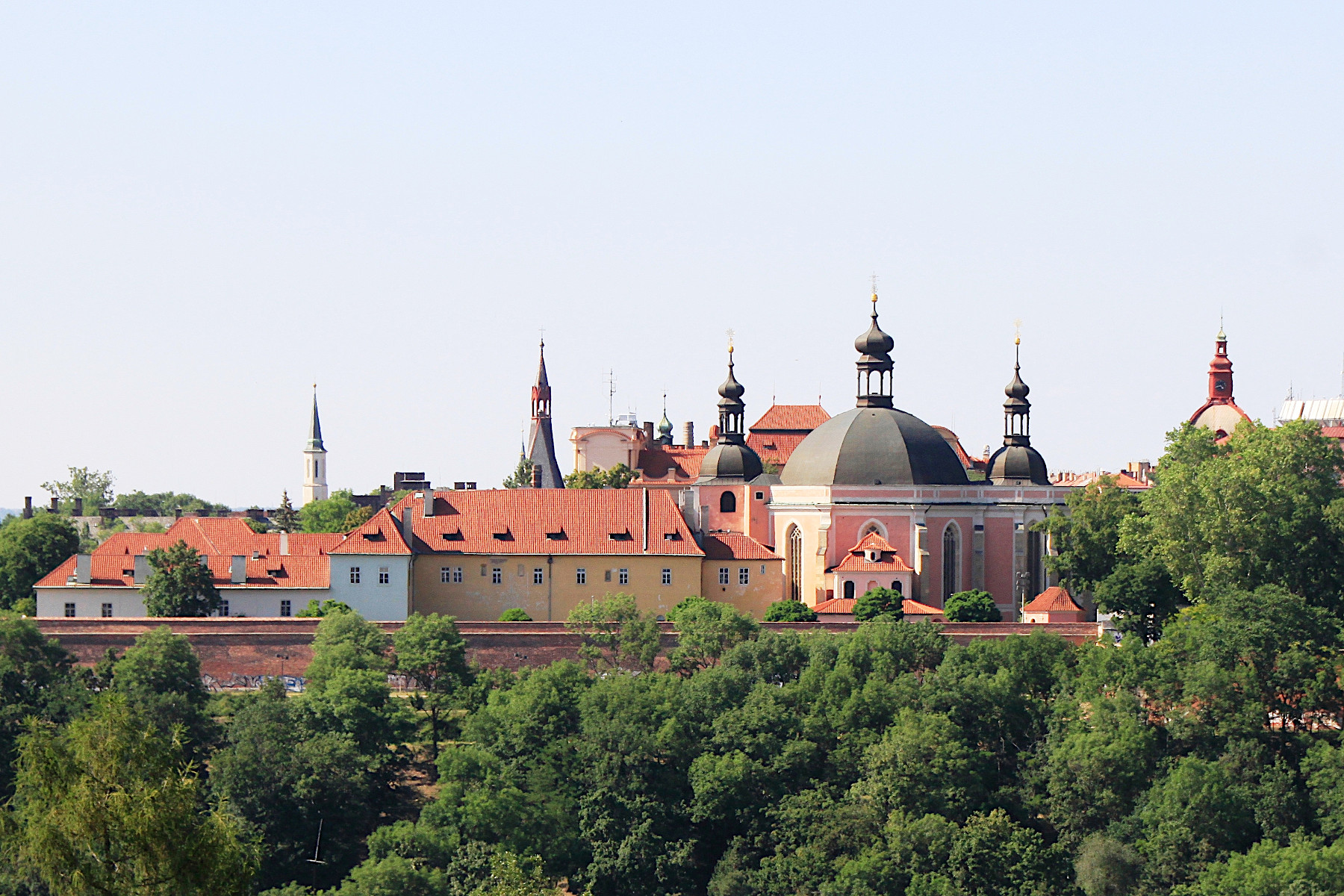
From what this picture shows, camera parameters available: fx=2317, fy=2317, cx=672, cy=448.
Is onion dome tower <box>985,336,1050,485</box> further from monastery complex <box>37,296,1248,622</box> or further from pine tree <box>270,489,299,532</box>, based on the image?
pine tree <box>270,489,299,532</box>

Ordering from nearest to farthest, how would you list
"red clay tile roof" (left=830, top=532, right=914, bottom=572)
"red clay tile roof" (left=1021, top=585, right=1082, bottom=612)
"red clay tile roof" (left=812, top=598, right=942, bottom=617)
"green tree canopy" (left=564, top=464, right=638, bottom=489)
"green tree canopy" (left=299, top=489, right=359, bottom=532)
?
"red clay tile roof" (left=812, top=598, right=942, bottom=617)
"red clay tile roof" (left=1021, top=585, right=1082, bottom=612)
"red clay tile roof" (left=830, top=532, right=914, bottom=572)
"green tree canopy" (left=564, top=464, right=638, bottom=489)
"green tree canopy" (left=299, top=489, right=359, bottom=532)

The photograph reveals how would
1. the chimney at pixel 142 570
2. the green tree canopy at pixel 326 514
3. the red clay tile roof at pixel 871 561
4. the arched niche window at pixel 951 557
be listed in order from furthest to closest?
the green tree canopy at pixel 326 514 → the arched niche window at pixel 951 557 → the red clay tile roof at pixel 871 561 → the chimney at pixel 142 570

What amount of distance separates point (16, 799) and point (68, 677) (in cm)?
1864

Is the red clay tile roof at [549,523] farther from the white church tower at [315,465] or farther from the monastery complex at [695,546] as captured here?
the white church tower at [315,465]

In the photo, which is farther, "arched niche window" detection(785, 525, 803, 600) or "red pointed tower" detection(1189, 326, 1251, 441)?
"red pointed tower" detection(1189, 326, 1251, 441)

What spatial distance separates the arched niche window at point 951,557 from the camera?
3135 inches

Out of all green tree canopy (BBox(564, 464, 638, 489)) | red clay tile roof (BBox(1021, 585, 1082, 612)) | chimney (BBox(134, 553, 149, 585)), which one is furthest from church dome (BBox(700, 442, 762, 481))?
chimney (BBox(134, 553, 149, 585))

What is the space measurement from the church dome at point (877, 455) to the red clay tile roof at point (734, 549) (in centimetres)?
332

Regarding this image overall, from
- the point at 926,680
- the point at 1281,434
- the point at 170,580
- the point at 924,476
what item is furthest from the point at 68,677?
the point at 1281,434

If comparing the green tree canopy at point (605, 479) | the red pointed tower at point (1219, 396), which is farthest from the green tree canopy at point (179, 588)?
the red pointed tower at point (1219, 396)

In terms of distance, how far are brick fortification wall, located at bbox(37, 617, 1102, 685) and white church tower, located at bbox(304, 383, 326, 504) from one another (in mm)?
91883

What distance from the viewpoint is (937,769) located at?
57.6m

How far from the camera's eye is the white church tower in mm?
162125

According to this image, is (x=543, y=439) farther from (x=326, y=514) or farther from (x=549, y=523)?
(x=549, y=523)
